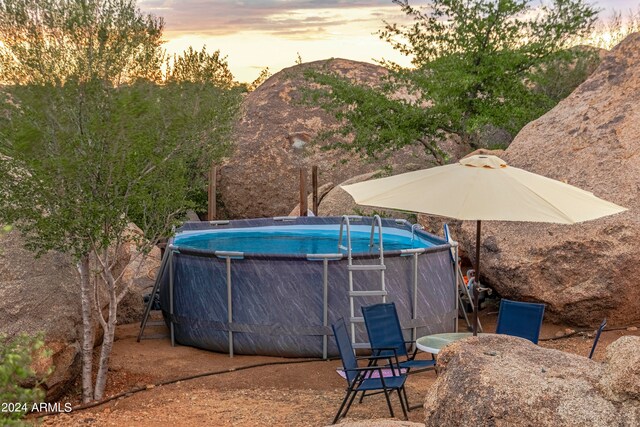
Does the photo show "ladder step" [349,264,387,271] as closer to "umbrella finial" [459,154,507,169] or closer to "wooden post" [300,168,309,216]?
"umbrella finial" [459,154,507,169]

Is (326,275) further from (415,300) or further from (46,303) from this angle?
(46,303)

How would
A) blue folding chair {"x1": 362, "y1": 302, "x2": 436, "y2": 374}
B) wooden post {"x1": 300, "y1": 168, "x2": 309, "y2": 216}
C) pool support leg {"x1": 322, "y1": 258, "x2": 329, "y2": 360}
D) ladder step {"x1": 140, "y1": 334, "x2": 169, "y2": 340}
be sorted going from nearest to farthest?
blue folding chair {"x1": 362, "y1": 302, "x2": 436, "y2": 374} → pool support leg {"x1": 322, "y1": 258, "x2": 329, "y2": 360} → ladder step {"x1": 140, "y1": 334, "x2": 169, "y2": 340} → wooden post {"x1": 300, "y1": 168, "x2": 309, "y2": 216}

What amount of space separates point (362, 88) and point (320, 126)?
25.6ft

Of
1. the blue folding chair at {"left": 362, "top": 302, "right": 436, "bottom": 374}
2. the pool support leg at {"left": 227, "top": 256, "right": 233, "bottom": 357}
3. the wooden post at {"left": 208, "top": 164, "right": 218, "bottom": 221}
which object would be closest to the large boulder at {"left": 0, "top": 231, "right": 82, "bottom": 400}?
the pool support leg at {"left": 227, "top": 256, "right": 233, "bottom": 357}

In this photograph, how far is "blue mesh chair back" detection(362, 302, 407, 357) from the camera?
10.6 m

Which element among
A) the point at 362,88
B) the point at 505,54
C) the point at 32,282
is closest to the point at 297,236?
the point at 362,88

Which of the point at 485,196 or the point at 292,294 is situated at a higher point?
the point at 485,196

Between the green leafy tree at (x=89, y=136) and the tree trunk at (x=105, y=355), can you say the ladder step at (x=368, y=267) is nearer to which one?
the green leafy tree at (x=89, y=136)

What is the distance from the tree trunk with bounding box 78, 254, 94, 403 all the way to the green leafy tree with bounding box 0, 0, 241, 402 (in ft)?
0.04

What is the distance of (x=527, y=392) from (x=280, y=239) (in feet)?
49.6

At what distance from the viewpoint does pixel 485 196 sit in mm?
10039

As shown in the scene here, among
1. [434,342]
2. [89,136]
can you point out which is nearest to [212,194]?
[89,136]

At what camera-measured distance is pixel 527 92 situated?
69.6 ft

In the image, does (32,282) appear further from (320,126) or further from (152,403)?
(320,126)
